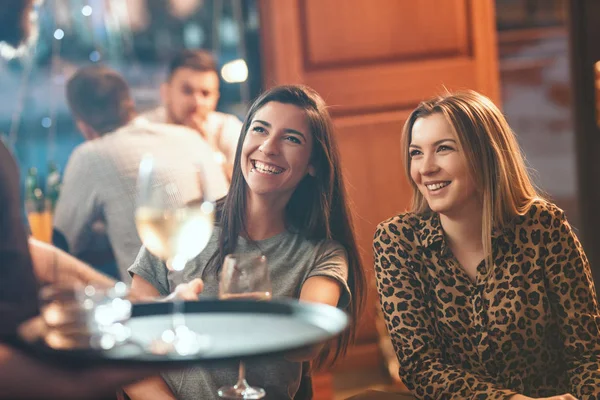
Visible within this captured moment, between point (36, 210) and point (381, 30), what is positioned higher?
point (381, 30)

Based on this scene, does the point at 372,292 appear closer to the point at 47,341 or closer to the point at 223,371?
the point at 223,371

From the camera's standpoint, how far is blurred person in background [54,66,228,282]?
265 cm

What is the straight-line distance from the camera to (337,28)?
3.46 metres

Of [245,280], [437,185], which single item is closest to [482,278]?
[437,185]

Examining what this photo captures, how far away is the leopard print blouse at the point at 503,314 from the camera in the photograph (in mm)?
1706

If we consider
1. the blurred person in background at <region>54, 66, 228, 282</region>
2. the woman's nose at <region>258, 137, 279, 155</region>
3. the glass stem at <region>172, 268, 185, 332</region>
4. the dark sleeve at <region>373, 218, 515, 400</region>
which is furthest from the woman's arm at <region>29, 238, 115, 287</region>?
the glass stem at <region>172, 268, 185, 332</region>

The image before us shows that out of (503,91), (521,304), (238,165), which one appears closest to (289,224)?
(238,165)

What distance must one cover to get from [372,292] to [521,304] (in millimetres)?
1669

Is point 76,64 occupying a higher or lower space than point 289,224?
higher

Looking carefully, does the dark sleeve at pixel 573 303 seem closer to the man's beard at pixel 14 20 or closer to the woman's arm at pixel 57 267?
the woman's arm at pixel 57 267

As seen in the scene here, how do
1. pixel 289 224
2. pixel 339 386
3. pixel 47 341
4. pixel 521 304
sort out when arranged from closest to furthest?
pixel 47 341 < pixel 521 304 < pixel 289 224 < pixel 339 386

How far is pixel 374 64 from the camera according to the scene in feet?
11.5

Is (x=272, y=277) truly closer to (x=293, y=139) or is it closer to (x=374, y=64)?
(x=293, y=139)

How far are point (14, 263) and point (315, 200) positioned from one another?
76cm
